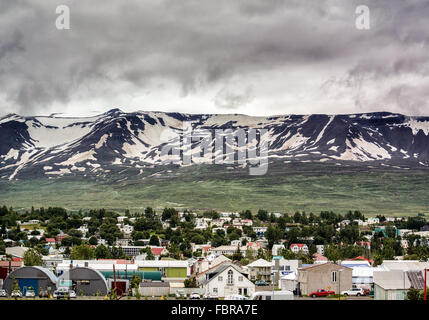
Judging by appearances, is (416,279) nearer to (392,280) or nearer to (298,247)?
(392,280)

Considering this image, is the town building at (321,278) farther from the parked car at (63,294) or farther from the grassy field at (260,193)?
the grassy field at (260,193)

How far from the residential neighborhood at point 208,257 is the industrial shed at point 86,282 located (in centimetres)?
6

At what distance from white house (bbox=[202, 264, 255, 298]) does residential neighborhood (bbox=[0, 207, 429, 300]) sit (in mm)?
63

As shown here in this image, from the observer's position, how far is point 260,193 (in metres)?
175

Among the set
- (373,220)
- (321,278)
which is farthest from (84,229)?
(321,278)

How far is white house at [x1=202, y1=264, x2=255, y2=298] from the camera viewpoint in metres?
41.6

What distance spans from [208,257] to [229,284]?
29.1m

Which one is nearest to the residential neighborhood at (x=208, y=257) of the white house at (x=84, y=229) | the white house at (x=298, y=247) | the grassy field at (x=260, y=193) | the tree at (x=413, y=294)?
the tree at (x=413, y=294)

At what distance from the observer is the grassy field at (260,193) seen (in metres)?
160

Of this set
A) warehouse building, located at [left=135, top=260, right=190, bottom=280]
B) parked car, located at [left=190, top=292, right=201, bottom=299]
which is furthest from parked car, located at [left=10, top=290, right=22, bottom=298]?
warehouse building, located at [left=135, top=260, right=190, bottom=280]

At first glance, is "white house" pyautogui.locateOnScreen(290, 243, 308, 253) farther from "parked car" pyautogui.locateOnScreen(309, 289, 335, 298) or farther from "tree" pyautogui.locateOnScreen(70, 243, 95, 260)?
"parked car" pyautogui.locateOnScreen(309, 289, 335, 298)
